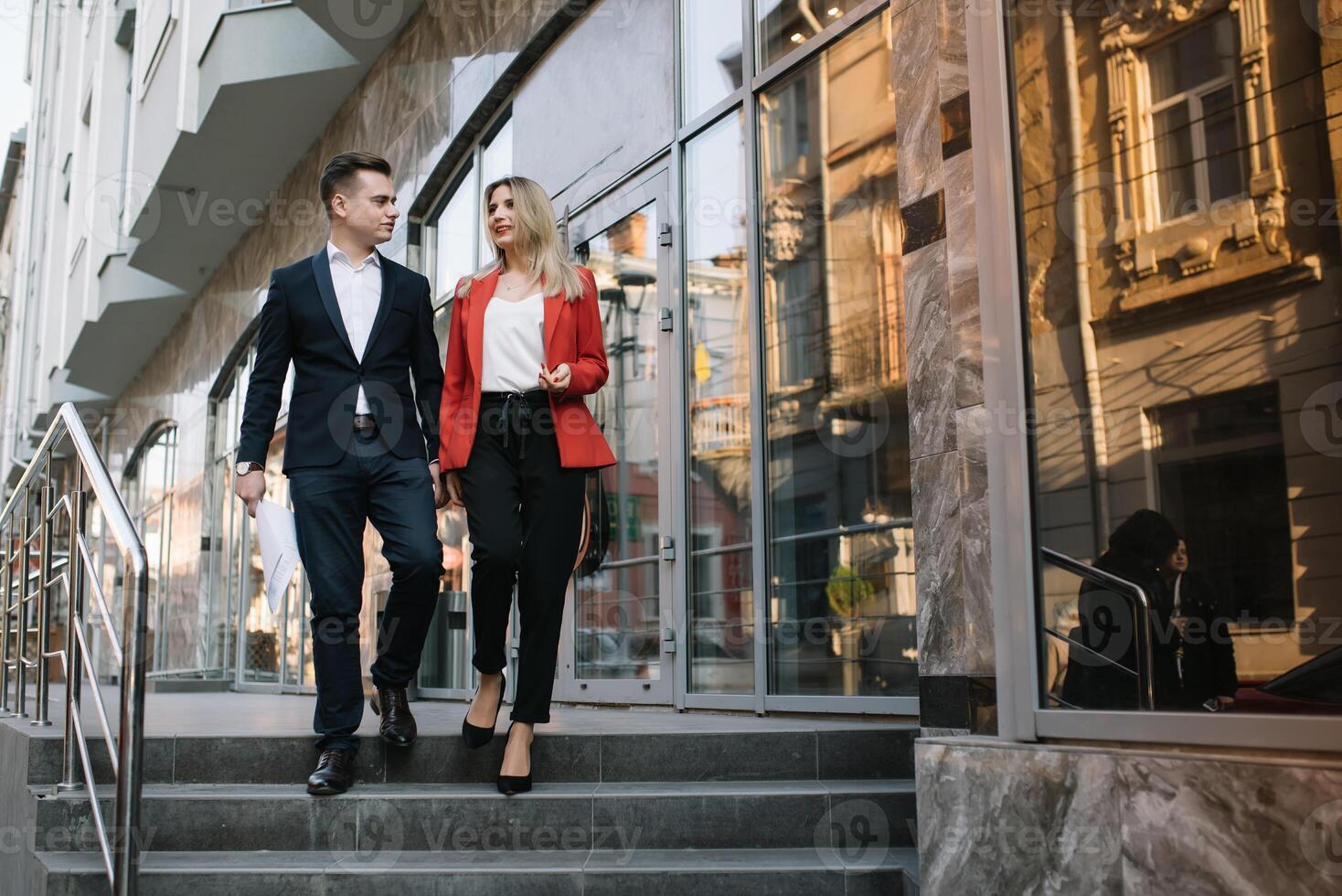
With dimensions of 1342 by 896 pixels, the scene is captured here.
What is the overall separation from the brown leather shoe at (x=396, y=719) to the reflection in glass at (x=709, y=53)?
359 cm

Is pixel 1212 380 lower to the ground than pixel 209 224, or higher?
lower

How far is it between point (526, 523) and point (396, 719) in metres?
0.70

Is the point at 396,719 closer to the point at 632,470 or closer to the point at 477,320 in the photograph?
the point at 477,320

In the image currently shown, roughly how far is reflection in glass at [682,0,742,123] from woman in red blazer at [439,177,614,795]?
2.61 meters

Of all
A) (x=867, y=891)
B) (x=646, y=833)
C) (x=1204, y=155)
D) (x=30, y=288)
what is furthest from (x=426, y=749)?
(x=30, y=288)

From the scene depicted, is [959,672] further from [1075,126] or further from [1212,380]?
[1075,126]

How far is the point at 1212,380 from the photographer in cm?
295

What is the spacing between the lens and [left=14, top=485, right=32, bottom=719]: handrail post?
471cm

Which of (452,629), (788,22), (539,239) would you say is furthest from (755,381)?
(452,629)

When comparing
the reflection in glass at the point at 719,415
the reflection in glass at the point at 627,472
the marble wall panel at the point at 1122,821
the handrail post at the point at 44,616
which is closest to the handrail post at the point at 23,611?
the handrail post at the point at 44,616

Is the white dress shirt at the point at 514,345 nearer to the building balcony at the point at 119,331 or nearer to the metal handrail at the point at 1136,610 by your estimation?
the metal handrail at the point at 1136,610

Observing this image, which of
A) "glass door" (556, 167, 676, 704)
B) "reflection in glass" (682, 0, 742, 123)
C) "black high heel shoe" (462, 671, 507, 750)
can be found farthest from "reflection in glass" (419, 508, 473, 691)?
"black high heel shoe" (462, 671, 507, 750)

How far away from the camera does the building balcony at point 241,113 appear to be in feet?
32.9

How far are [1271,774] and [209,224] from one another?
13.0 meters
